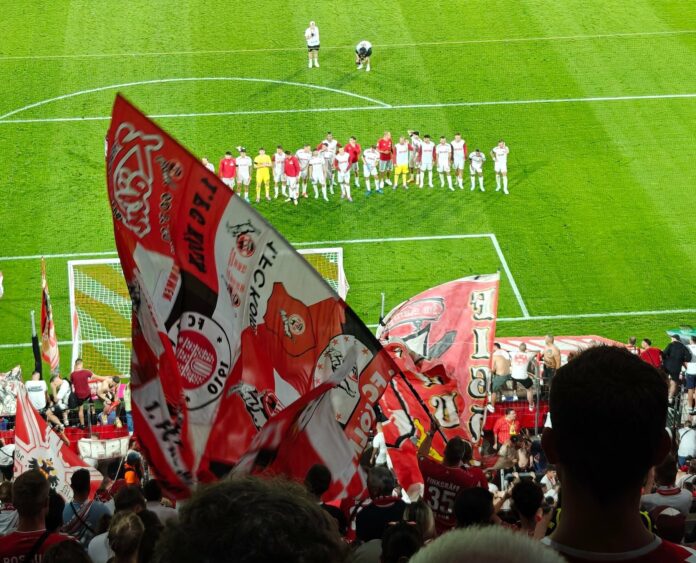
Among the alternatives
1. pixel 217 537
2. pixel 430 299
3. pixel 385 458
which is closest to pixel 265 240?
pixel 217 537

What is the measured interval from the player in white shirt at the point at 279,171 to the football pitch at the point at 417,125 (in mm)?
467

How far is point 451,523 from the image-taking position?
22.7 ft

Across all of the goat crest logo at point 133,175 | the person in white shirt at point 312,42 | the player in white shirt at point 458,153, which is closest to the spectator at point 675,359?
the player in white shirt at point 458,153

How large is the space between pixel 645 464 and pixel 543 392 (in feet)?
49.0

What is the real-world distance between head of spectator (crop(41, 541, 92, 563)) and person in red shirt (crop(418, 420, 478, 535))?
10.0 feet

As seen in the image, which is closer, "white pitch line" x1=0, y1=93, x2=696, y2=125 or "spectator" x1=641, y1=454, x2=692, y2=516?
"spectator" x1=641, y1=454, x2=692, y2=516

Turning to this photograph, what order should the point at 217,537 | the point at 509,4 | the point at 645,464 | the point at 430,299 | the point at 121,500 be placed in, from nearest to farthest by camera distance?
the point at 217,537
the point at 645,464
the point at 121,500
the point at 430,299
the point at 509,4

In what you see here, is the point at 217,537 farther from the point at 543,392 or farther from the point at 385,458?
the point at 543,392

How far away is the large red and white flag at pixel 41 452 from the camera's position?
32.3ft

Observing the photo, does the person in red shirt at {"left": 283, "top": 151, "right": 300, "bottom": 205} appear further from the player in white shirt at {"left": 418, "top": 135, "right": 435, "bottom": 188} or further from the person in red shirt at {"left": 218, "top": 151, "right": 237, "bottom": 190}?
the player in white shirt at {"left": 418, "top": 135, "right": 435, "bottom": 188}

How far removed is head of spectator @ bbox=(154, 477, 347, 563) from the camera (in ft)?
5.91

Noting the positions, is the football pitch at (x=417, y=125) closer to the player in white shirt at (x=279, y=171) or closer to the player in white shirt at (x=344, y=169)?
the player in white shirt at (x=344, y=169)

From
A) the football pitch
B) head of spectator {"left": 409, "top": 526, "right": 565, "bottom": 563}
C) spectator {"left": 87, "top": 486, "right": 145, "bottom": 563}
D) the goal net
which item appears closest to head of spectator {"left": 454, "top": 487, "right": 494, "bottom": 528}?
spectator {"left": 87, "top": 486, "right": 145, "bottom": 563}

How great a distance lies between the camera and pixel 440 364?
8.52m
